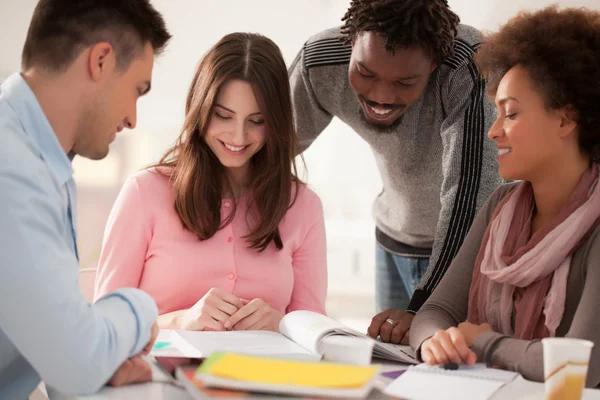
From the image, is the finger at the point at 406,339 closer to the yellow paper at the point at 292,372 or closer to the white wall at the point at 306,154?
the yellow paper at the point at 292,372

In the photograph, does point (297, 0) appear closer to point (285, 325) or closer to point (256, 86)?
point (256, 86)

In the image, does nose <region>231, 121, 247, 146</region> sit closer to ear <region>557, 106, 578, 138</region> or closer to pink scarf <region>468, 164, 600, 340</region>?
pink scarf <region>468, 164, 600, 340</region>

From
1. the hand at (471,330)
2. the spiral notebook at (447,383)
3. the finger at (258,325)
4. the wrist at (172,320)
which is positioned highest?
the hand at (471,330)

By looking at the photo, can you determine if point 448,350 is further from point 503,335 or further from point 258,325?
point 258,325

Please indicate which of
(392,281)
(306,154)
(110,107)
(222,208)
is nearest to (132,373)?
(110,107)

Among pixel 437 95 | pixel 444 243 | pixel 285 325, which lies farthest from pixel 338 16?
pixel 285 325

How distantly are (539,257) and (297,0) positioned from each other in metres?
3.56

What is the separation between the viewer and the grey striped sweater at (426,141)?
1.87 meters

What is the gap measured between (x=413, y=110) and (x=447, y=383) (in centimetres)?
110

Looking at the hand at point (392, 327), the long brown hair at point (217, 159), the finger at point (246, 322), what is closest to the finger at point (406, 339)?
the hand at point (392, 327)

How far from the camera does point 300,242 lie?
193 cm

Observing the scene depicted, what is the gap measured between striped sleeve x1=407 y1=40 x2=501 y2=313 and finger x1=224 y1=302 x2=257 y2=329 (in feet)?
1.59

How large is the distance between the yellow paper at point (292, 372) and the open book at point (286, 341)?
17cm

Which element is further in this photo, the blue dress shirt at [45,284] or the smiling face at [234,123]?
the smiling face at [234,123]
